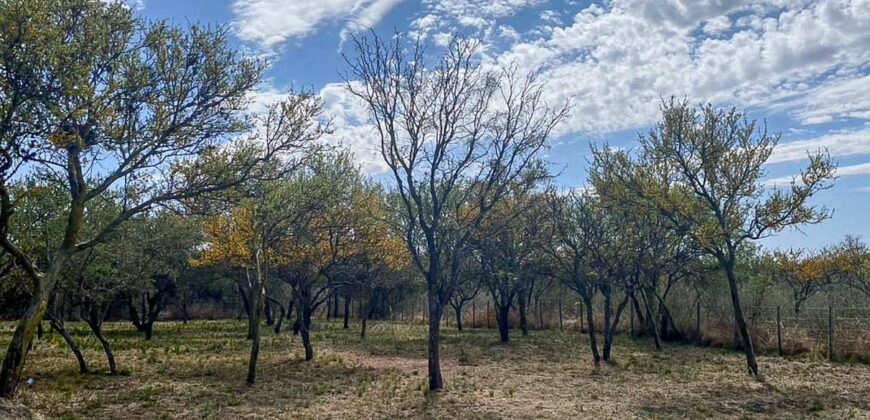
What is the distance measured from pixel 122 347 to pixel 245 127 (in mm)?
12957

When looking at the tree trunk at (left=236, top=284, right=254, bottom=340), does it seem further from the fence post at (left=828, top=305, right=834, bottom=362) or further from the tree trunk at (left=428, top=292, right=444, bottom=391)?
the fence post at (left=828, top=305, right=834, bottom=362)

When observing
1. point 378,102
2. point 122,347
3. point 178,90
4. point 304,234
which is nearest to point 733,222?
point 378,102

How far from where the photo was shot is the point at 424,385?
1282 centimetres

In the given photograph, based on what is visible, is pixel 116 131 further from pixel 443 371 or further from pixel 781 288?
pixel 781 288

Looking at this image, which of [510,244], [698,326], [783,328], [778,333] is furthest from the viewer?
[698,326]

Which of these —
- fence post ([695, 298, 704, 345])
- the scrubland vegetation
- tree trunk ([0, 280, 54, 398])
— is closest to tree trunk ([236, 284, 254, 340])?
the scrubland vegetation

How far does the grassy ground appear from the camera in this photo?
10297 mm

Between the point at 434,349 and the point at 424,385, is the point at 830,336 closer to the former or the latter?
the point at 424,385

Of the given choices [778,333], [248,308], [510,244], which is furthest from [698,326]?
[248,308]

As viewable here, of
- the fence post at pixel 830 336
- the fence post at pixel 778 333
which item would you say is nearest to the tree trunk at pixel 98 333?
the fence post at pixel 778 333

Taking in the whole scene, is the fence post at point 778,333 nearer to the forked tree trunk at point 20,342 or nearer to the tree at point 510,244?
the tree at point 510,244

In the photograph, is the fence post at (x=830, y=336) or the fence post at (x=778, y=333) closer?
the fence post at (x=830, y=336)

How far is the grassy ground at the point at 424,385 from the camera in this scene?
405 inches

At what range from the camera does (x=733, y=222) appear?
14328mm
